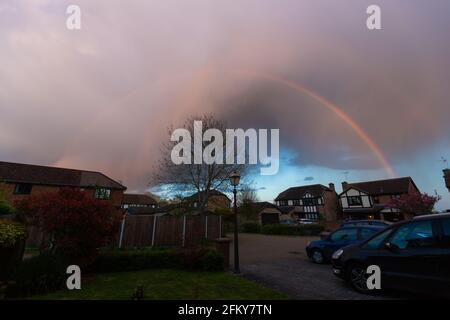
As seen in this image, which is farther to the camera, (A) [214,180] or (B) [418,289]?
(A) [214,180]

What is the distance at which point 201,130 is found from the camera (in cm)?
2097

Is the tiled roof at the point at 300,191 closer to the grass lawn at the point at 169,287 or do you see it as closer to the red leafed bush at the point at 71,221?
the grass lawn at the point at 169,287

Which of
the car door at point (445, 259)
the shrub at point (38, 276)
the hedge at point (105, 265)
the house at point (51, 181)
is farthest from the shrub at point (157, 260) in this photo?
the house at point (51, 181)

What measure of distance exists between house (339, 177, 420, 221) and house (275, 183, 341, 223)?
3889 millimetres

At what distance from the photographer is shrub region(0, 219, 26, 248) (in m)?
6.26

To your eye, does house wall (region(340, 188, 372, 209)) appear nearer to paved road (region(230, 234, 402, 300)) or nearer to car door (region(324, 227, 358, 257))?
car door (region(324, 227, 358, 257))

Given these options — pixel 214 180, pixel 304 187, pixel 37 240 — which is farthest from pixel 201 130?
pixel 304 187

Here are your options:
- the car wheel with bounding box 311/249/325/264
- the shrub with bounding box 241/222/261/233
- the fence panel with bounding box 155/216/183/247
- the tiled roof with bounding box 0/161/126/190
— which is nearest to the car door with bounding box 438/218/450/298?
the car wheel with bounding box 311/249/325/264

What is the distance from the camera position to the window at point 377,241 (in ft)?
19.0

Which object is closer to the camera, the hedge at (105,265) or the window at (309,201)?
the hedge at (105,265)
